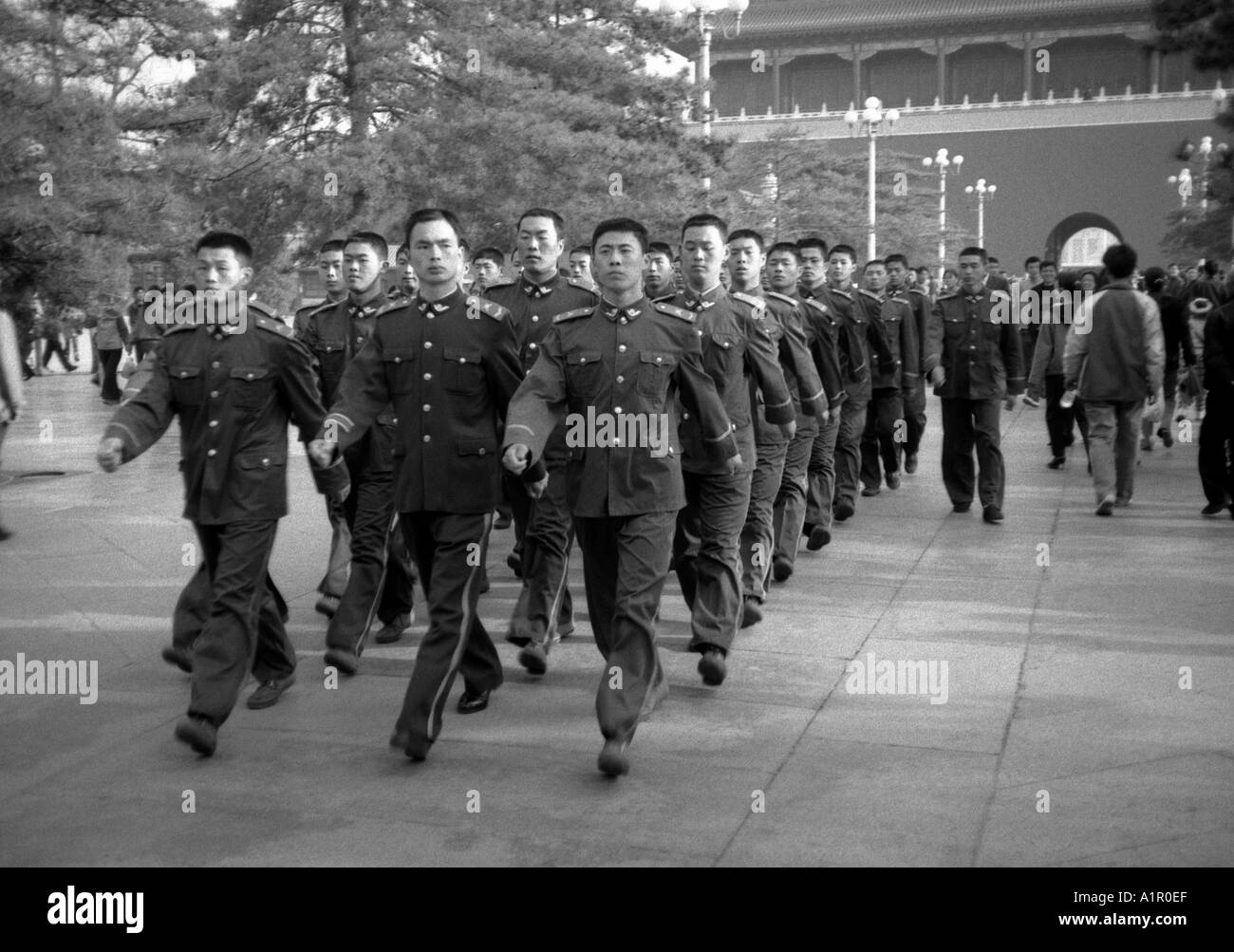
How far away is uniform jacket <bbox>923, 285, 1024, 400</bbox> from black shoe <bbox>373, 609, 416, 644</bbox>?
13.4 ft

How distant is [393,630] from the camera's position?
20.2 feet

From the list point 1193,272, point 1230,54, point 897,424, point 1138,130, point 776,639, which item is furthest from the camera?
point 1138,130

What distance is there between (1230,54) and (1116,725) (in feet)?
28.9

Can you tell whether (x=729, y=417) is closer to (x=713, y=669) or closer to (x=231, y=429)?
(x=713, y=669)

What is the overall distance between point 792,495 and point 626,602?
2.90 metres

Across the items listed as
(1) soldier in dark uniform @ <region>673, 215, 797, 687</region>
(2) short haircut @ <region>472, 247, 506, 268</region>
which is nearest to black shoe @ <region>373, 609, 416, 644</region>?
(1) soldier in dark uniform @ <region>673, 215, 797, 687</region>

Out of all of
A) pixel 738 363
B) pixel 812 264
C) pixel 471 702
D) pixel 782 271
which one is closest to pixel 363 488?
pixel 471 702

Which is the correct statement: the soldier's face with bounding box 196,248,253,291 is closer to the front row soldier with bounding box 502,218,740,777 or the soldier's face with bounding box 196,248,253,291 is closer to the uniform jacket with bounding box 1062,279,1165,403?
the front row soldier with bounding box 502,218,740,777

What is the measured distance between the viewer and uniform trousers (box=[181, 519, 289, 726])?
4551mm

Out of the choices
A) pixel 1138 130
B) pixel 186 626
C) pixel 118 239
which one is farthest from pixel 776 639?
pixel 1138 130

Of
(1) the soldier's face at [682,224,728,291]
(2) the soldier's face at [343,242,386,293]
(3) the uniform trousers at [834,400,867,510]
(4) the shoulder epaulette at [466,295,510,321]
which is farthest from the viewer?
(3) the uniform trousers at [834,400,867,510]

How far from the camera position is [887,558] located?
7867mm

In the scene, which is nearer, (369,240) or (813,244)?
(369,240)

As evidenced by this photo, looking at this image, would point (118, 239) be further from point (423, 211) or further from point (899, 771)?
point (899, 771)
